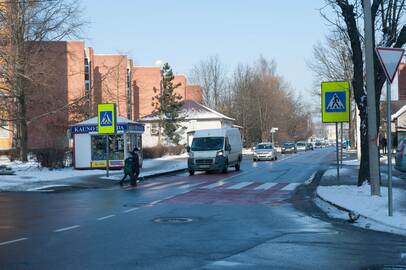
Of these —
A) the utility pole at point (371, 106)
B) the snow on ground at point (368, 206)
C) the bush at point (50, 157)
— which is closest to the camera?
the snow on ground at point (368, 206)

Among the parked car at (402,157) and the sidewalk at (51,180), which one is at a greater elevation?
the parked car at (402,157)

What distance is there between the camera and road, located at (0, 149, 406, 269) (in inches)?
320

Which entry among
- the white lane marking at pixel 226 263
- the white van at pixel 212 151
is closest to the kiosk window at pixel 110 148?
the white van at pixel 212 151

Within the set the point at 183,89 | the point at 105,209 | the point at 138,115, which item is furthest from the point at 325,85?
the point at 183,89

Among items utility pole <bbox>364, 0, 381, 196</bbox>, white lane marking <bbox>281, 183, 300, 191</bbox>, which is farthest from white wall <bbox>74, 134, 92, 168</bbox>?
utility pole <bbox>364, 0, 381, 196</bbox>

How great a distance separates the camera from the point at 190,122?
8669 centimetres

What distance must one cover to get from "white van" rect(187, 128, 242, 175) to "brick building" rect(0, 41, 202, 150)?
8.43m

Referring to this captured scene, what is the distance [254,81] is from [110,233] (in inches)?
3605

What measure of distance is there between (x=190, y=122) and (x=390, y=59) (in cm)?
7491

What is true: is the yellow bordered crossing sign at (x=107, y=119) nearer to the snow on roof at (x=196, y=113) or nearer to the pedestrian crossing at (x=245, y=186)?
the pedestrian crossing at (x=245, y=186)

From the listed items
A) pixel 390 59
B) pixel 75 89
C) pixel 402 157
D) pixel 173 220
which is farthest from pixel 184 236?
pixel 75 89

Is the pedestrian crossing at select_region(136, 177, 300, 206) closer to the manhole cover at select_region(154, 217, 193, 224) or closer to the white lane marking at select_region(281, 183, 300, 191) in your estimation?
the white lane marking at select_region(281, 183, 300, 191)

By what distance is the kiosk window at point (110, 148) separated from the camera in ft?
110

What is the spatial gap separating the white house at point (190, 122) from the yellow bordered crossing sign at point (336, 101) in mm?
58663
